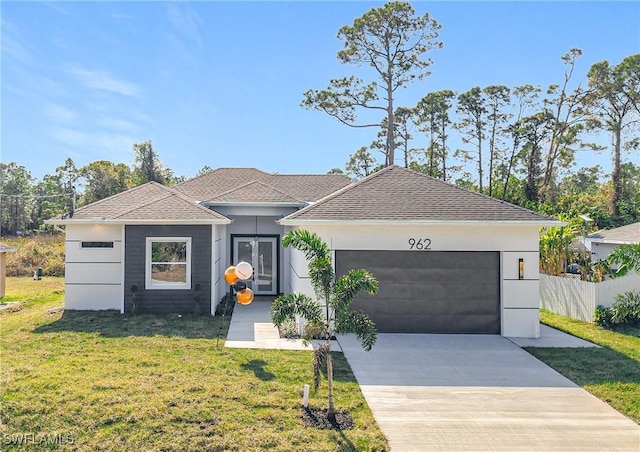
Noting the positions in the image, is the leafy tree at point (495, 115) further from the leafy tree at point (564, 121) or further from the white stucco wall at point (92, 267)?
the white stucco wall at point (92, 267)

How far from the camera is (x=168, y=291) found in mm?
12867

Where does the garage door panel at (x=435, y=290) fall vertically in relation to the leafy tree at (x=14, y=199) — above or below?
below

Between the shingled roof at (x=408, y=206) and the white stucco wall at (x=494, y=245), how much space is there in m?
0.27

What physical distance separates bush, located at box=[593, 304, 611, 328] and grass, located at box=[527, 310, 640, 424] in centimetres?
30

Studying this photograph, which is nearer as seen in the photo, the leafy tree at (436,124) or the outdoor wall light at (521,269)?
the outdoor wall light at (521,269)

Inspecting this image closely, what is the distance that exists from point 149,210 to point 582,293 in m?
13.6

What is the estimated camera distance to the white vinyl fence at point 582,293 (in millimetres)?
12844

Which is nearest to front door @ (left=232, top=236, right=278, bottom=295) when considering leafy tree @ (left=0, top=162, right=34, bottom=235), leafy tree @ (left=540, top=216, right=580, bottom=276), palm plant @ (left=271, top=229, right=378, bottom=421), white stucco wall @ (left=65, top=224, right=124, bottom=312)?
white stucco wall @ (left=65, top=224, right=124, bottom=312)

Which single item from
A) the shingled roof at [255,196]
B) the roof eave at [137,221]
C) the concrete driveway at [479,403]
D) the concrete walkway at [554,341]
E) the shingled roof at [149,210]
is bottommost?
the concrete driveway at [479,403]

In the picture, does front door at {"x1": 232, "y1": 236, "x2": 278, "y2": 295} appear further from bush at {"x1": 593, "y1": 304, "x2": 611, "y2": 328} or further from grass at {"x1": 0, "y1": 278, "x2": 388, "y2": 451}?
bush at {"x1": 593, "y1": 304, "x2": 611, "y2": 328}

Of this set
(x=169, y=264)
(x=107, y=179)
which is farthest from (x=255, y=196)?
(x=107, y=179)

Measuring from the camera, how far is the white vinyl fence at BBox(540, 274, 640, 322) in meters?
12.8

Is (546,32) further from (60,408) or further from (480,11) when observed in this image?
(60,408)

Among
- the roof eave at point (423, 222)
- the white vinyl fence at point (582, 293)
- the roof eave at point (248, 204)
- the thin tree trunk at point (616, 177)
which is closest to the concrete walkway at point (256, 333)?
the roof eave at point (423, 222)
